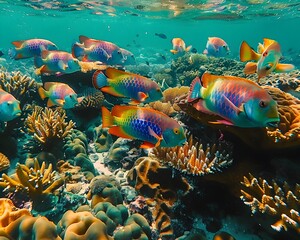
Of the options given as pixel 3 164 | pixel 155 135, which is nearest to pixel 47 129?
pixel 3 164

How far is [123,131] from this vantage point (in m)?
2.68

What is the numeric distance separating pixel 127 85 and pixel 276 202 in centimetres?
228

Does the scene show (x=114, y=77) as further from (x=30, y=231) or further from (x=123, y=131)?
(x=30, y=231)

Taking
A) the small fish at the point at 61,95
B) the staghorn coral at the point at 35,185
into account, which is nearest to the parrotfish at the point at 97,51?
the small fish at the point at 61,95

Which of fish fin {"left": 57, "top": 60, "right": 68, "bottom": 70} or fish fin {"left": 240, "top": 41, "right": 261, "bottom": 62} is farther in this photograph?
fish fin {"left": 57, "top": 60, "right": 68, "bottom": 70}

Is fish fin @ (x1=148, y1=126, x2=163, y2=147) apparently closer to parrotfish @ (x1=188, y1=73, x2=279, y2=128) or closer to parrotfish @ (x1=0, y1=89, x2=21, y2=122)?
parrotfish @ (x1=188, y1=73, x2=279, y2=128)

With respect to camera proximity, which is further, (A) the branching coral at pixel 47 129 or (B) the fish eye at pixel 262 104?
(A) the branching coral at pixel 47 129

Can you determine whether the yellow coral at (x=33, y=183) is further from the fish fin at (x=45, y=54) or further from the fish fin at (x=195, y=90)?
the fish fin at (x=45, y=54)

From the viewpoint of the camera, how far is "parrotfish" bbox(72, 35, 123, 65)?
5.48 m

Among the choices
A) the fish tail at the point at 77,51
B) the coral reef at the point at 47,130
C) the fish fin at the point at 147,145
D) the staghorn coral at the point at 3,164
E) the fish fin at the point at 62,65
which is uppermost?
the fish fin at the point at 147,145

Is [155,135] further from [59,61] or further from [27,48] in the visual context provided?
[27,48]

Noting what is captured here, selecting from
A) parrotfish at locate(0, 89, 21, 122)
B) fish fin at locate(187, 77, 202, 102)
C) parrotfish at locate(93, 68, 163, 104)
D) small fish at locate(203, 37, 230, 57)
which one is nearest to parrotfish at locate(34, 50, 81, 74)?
parrotfish at locate(0, 89, 21, 122)

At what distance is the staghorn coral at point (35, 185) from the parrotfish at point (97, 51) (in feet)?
8.91

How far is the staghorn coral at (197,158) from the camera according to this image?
3453 mm
